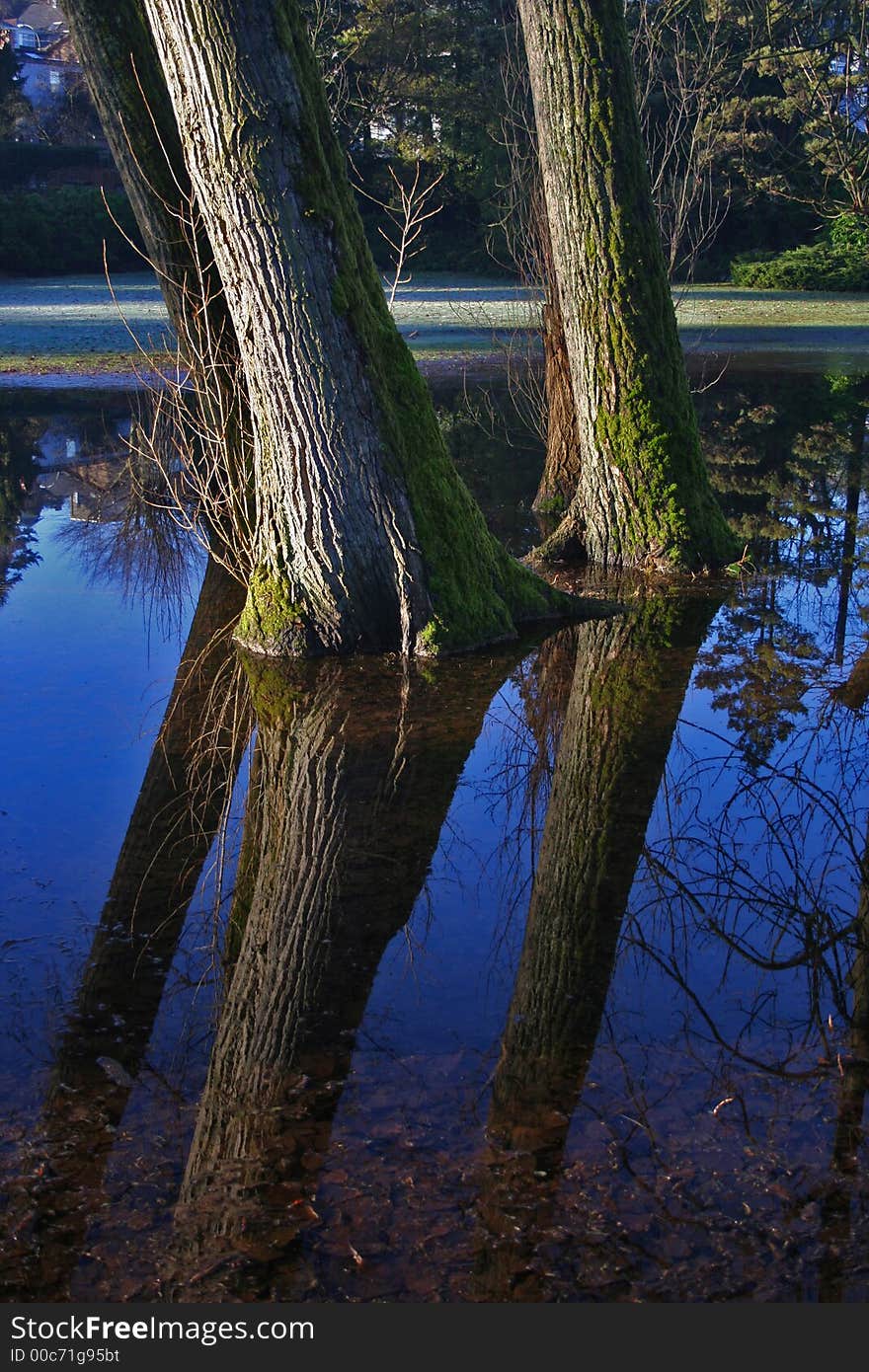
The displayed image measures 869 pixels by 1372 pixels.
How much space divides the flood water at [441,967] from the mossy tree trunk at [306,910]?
0.01m

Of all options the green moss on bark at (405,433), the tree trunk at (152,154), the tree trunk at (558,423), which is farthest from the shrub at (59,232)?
the green moss on bark at (405,433)

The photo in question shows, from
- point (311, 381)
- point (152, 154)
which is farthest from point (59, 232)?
point (311, 381)

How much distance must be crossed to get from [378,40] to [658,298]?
31.3 m

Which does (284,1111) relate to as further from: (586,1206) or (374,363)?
(374,363)

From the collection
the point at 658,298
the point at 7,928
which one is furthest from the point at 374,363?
the point at 7,928

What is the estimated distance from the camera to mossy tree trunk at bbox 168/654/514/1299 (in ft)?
10.7

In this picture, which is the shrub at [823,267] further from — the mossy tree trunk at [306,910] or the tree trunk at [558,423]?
the mossy tree trunk at [306,910]

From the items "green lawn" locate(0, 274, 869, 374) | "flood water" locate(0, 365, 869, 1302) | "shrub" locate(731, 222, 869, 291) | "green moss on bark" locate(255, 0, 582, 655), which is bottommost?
"flood water" locate(0, 365, 869, 1302)

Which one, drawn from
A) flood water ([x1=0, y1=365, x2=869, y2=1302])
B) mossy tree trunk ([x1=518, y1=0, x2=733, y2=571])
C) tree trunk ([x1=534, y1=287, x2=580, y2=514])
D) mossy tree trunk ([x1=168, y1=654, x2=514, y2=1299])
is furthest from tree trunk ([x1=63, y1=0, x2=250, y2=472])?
tree trunk ([x1=534, y1=287, x2=580, y2=514])

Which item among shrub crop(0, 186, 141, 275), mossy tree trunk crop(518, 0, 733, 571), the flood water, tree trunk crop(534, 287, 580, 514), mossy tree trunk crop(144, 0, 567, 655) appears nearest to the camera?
the flood water

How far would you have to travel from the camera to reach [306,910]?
4820 millimetres

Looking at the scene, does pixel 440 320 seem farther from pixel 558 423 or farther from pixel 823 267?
pixel 558 423

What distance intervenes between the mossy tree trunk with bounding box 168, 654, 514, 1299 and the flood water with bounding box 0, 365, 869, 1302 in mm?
14

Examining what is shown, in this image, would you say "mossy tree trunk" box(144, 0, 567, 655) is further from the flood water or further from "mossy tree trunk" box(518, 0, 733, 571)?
"mossy tree trunk" box(518, 0, 733, 571)
